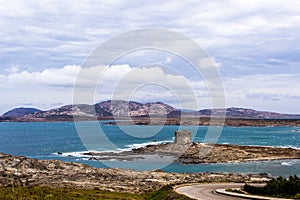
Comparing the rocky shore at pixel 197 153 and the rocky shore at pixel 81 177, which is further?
the rocky shore at pixel 197 153

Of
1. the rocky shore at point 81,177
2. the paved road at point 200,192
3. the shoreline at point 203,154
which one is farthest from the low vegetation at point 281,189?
the shoreline at point 203,154

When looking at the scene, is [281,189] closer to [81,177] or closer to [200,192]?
[200,192]

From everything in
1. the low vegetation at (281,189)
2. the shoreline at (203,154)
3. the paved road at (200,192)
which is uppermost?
the low vegetation at (281,189)

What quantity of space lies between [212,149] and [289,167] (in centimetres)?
3246

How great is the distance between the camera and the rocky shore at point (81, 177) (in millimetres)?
57406

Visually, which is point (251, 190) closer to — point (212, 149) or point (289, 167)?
point (289, 167)

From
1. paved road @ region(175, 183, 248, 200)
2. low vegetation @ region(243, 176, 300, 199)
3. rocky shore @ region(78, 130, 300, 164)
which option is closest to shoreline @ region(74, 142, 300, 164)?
rocky shore @ region(78, 130, 300, 164)

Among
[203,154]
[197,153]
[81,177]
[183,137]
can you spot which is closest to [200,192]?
[81,177]

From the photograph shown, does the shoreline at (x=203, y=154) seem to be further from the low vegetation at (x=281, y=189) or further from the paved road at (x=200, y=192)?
the low vegetation at (x=281, y=189)

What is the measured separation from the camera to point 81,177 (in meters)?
65.1

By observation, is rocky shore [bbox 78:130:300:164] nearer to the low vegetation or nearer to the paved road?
the paved road

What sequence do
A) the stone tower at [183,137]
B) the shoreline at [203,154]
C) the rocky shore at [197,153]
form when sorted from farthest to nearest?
the stone tower at [183,137], the rocky shore at [197,153], the shoreline at [203,154]

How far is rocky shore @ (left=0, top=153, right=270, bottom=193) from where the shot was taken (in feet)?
188

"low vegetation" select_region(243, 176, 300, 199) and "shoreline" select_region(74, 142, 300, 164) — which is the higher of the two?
"low vegetation" select_region(243, 176, 300, 199)
